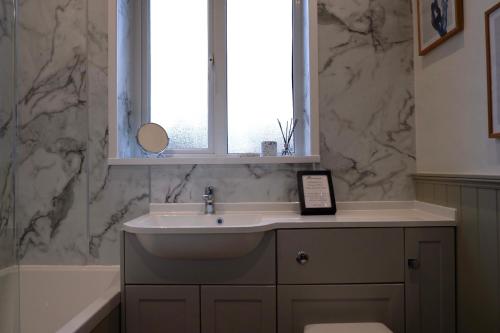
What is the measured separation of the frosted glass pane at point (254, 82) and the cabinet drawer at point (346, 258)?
0.67 meters

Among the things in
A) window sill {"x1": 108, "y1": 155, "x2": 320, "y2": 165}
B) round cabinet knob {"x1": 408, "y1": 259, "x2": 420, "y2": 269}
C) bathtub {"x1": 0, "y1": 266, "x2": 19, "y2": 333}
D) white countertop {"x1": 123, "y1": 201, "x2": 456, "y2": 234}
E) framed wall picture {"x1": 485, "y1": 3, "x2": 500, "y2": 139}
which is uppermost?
framed wall picture {"x1": 485, "y1": 3, "x2": 500, "y2": 139}

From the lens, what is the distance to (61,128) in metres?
Result: 1.59

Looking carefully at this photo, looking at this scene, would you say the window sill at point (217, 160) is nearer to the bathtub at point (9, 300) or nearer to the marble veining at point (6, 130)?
the marble veining at point (6, 130)

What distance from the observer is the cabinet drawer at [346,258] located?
1216mm

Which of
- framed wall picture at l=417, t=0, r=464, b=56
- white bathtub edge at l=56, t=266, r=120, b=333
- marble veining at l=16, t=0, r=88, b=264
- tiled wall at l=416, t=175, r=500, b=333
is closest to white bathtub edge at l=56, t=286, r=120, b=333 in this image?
white bathtub edge at l=56, t=266, r=120, b=333

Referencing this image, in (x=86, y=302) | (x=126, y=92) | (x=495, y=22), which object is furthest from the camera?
(x=126, y=92)

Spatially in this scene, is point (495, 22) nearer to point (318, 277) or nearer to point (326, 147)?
point (326, 147)

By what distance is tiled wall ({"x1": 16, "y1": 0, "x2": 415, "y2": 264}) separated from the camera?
5.13ft

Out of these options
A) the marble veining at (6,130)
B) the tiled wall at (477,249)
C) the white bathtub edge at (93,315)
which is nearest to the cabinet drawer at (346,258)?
the tiled wall at (477,249)

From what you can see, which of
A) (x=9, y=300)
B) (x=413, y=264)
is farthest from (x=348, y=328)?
(x=9, y=300)

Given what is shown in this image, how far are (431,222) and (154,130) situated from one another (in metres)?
1.29

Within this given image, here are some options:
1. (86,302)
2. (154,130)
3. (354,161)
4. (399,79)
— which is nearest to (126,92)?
(154,130)

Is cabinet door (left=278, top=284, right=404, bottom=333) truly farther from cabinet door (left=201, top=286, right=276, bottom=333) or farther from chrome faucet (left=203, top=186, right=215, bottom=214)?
chrome faucet (left=203, top=186, right=215, bottom=214)

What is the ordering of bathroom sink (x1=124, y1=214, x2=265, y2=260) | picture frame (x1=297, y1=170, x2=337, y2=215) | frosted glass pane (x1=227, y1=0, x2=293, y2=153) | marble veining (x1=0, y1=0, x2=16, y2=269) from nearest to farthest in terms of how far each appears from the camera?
bathroom sink (x1=124, y1=214, x2=265, y2=260), marble veining (x1=0, y1=0, x2=16, y2=269), picture frame (x1=297, y1=170, x2=337, y2=215), frosted glass pane (x1=227, y1=0, x2=293, y2=153)
